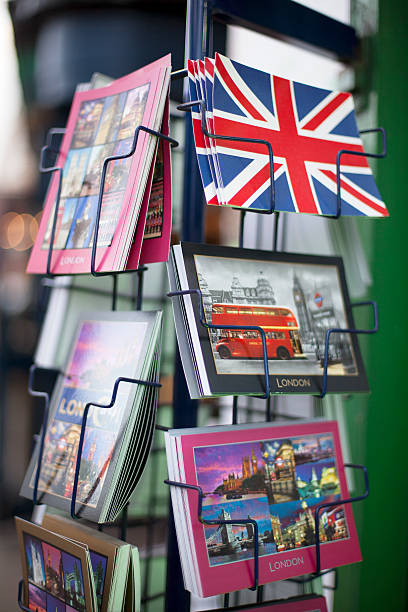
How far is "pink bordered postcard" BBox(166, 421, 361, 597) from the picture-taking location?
753mm

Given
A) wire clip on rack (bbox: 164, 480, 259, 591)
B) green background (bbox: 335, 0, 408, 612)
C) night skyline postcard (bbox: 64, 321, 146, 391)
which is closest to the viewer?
wire clip on rack (bbox: 164, 480, 259, 591)

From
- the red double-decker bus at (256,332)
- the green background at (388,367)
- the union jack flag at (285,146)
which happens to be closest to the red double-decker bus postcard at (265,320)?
the red double-decker bus at (256,332)

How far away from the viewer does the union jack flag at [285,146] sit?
0.78 metres

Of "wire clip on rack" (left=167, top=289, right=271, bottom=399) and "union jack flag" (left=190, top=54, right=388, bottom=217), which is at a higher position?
"union jack flag" (left=190, top=54, right=388, bottom=217)

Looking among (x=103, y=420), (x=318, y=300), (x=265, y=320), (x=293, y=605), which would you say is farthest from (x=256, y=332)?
(x=293, y=605)

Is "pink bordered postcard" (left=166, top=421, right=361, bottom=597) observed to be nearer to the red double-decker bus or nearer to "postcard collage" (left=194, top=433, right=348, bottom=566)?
"postcard collage" (left=194, top=433, right=348, bottom=566)

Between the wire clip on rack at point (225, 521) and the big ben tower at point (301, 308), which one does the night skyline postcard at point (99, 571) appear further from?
the big ben tower at point (301, 308)

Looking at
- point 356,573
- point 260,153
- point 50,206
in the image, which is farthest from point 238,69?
point 356,573

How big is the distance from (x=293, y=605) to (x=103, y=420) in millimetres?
377

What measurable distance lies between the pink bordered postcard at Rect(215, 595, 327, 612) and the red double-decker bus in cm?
34

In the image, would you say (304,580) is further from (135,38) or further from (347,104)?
(135,38)

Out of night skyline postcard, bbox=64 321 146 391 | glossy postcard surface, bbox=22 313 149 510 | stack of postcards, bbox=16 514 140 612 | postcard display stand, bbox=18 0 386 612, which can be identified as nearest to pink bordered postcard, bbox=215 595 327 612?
postcard display stand, bbox=18 0 386 612

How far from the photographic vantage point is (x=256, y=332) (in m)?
0.82

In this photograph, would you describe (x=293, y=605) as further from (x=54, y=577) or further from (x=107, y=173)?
(x=107, y=173)
